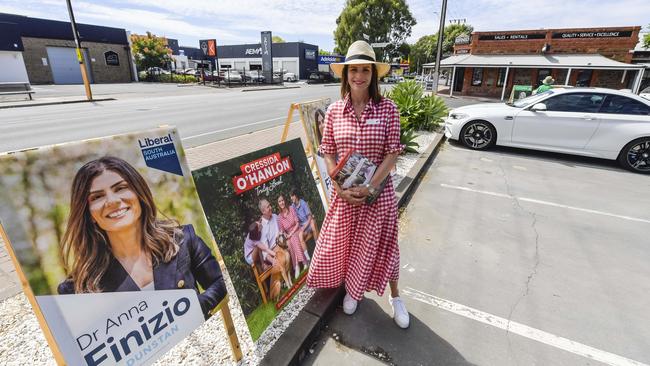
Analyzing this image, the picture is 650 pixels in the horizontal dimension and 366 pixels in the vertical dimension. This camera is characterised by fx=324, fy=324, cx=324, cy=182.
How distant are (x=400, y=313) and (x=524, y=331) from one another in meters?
0.99

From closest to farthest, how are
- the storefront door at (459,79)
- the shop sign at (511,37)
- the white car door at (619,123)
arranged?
the white car door at (619,123) < the shop sign at (511,37) < the storefront door at (459,79)

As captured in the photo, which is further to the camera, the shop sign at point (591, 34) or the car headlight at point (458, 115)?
the shop sign at point (591, 34)

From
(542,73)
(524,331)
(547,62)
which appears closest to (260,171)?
(524,331)

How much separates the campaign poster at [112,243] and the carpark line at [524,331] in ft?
6.12

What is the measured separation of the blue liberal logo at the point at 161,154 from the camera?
1721 millimetres

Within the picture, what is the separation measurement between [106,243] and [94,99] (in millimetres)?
21246

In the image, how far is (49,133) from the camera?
30.9ft

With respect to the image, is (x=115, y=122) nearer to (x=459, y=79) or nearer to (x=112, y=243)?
(x=112, y=243)

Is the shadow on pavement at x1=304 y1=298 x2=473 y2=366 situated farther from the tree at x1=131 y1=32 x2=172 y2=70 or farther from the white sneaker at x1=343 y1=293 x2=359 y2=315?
the tree at x1=131 y1=32 x2=172 y2=70

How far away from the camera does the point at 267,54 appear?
35.7 metres

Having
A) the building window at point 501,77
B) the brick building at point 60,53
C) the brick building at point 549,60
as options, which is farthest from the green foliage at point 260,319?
the brick building at point 60,53

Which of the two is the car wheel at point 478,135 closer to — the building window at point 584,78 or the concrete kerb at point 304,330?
the concrete kerb at point 304,330

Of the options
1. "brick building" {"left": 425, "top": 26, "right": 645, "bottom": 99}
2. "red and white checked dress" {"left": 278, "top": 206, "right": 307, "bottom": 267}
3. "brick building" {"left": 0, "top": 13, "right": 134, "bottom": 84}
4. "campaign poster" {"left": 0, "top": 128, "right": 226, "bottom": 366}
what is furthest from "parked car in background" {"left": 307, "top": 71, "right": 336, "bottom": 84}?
"campaign poster" {"left": 0, "top": 128, "right": 226, "bottom": 366}

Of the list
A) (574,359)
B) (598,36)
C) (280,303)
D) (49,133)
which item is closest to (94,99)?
(49,133)
